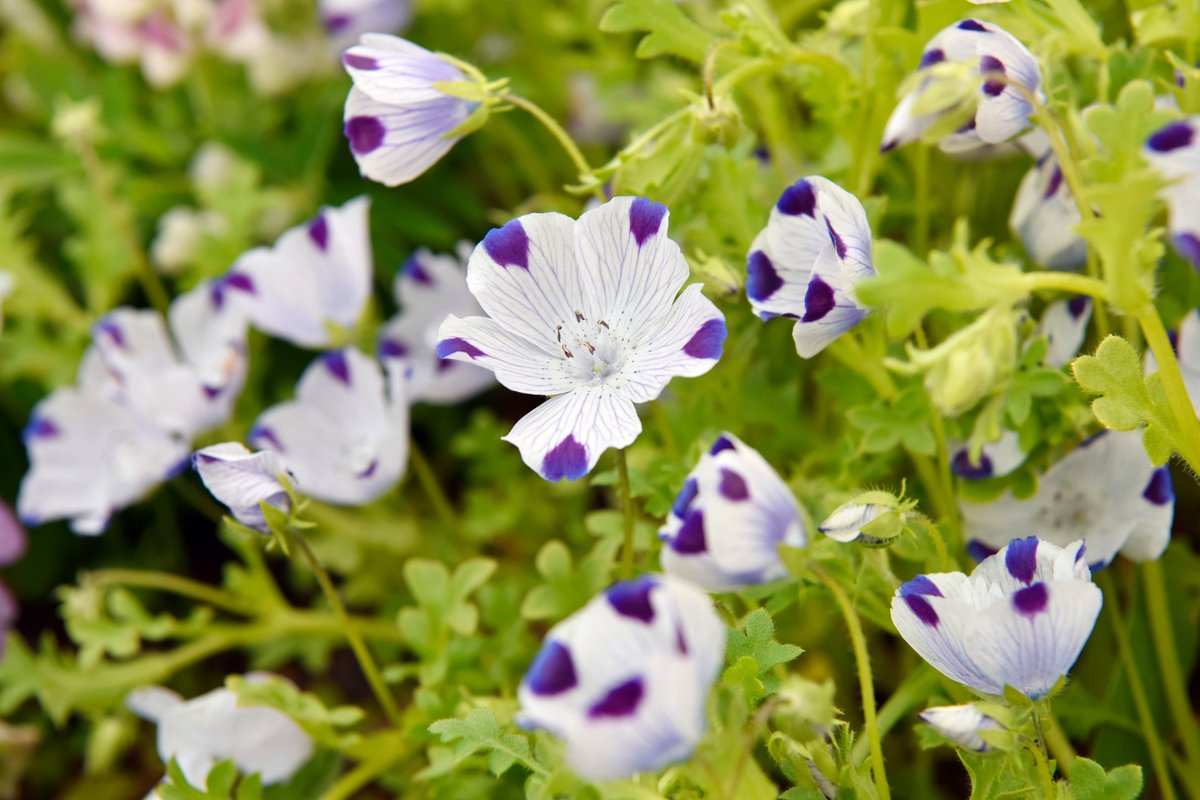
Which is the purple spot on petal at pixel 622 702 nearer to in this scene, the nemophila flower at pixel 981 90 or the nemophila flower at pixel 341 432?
the nemophila flower at pixel 981 90

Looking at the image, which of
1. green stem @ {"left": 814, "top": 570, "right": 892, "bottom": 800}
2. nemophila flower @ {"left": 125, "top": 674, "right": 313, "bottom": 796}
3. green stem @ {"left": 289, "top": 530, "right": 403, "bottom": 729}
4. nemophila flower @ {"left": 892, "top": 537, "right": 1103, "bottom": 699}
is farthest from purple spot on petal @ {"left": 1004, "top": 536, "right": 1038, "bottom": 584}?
nemophila flower @ {"left": 125, "top": 674, "right": 313, "bottom": 796}

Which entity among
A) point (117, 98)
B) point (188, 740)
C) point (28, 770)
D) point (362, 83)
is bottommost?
point (28, 770)

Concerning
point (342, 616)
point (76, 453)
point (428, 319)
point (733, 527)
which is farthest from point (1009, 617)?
point (76, 453)

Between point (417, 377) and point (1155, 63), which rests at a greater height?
point (1155, 63)

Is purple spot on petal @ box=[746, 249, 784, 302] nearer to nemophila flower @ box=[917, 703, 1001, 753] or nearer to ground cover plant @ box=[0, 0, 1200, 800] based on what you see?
ground cover plant @ box=[0, 0, 1200, 800]

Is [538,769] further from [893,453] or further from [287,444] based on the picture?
[287,444]

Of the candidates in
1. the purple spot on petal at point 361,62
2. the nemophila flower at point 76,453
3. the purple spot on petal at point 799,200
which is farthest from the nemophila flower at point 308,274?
the purple spot on petal at point 799,200

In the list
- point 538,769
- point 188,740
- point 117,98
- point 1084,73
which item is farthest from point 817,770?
point 117,98
